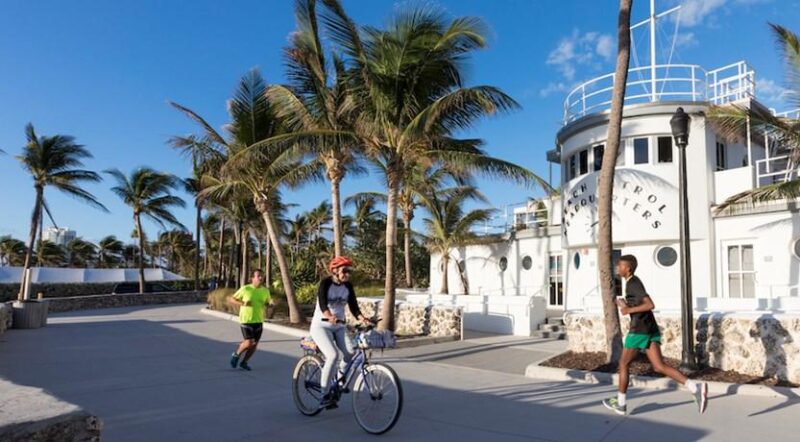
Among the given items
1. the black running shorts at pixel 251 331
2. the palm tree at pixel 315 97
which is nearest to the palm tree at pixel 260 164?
the palm tree at pixel 315 97

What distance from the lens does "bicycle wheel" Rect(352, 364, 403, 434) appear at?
17.8 ft

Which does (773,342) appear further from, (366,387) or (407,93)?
(407,93)

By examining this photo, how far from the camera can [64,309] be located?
2675 cm

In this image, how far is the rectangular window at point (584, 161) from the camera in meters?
17.7

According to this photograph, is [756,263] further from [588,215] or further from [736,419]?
[736,419]

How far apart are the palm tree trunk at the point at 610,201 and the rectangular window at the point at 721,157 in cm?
→ 898

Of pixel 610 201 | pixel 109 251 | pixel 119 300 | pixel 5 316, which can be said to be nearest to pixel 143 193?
pixel 119 300

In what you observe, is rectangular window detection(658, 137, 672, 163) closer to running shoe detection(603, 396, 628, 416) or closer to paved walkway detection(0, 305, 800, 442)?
paved walkway detection(0, 305, 800, 442)

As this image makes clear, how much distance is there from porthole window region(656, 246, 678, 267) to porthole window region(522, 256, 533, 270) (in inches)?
209

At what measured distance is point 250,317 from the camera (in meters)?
9.53

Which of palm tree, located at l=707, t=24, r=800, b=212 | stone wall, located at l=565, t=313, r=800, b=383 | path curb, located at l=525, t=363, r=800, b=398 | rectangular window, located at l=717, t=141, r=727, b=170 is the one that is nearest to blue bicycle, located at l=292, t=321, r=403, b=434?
path curb, located at l=525, t=363, r=800, b=398

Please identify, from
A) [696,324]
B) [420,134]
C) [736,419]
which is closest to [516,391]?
[736,419]

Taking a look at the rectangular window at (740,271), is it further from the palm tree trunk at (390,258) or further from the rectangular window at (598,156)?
the palm tree trunk at (390,258)

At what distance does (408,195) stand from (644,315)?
21.7 meters
